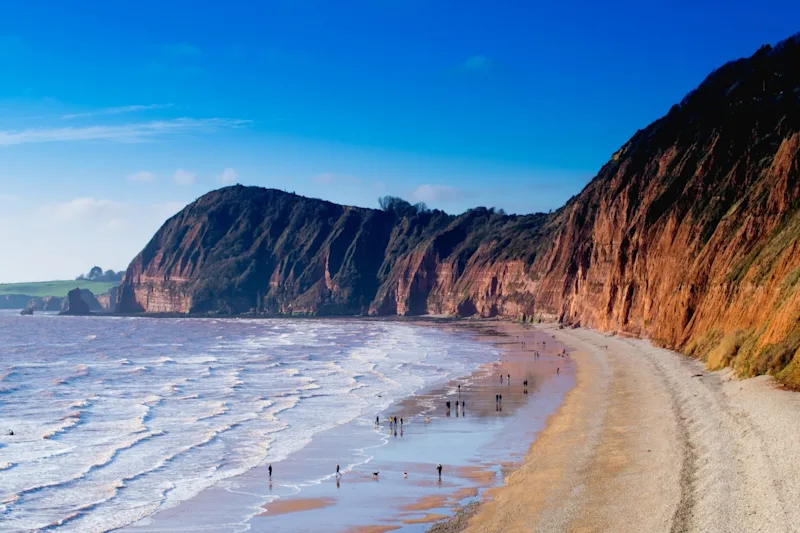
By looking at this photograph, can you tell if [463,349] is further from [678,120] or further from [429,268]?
[429,268]

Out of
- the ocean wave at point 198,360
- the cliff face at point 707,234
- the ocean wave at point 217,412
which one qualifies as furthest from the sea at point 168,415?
the cliff face at point 707,234

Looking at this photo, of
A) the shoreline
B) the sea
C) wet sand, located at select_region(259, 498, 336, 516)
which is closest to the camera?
the shoreline

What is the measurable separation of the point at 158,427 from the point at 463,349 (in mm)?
49630

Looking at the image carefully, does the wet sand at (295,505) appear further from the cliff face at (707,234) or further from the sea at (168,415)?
the cliff face at (707,234)

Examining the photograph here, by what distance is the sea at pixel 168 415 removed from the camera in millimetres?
27391

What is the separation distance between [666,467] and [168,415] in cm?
2728

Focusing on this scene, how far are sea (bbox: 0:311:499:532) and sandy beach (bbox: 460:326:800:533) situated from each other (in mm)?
8250

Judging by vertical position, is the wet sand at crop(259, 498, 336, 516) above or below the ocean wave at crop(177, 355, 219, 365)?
below

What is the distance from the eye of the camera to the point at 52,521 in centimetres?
2409

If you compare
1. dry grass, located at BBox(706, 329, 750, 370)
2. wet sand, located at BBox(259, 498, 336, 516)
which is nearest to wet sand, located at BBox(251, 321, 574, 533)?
wet sand, located at BBox(259, 498, 336, 516)

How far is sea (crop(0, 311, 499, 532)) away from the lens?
89.9 ft

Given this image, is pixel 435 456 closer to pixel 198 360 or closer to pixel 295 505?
pixel 295 505

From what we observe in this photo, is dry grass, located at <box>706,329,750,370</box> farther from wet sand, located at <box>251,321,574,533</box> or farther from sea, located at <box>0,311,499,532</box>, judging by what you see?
sea, located at <box>0,311,499,532</box>

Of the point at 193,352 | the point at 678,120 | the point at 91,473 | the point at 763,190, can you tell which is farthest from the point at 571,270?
the point at 91,473
